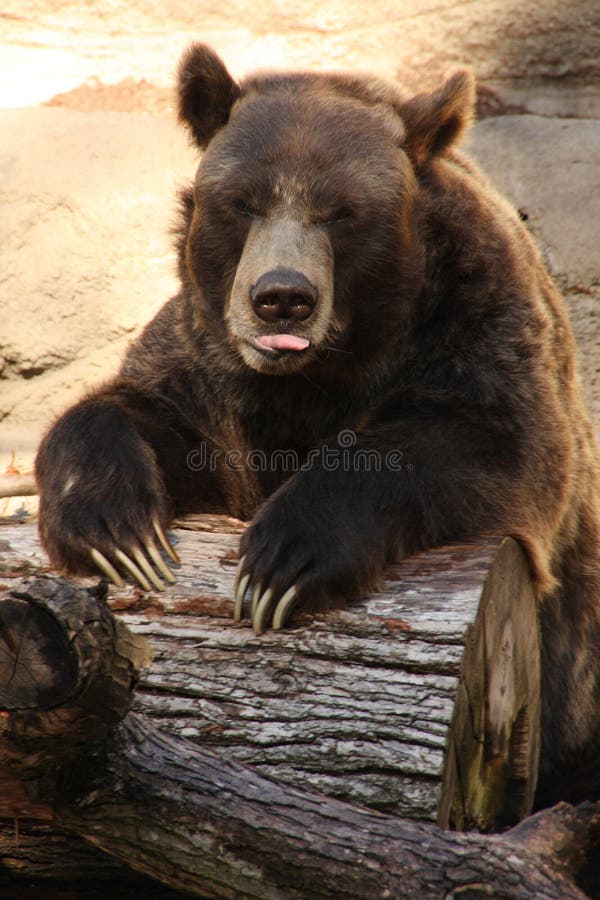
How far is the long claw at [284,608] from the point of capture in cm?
328

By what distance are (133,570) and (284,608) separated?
527 millimetres

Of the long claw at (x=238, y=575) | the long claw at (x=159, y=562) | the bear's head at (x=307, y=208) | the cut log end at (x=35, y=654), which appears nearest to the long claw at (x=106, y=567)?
the long claw at (x=159, y=562)

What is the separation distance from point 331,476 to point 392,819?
140cm

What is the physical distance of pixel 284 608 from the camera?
3.30 m

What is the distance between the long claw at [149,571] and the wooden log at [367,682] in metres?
0.05

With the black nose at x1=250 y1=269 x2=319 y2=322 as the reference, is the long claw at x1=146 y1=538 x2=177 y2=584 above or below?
below

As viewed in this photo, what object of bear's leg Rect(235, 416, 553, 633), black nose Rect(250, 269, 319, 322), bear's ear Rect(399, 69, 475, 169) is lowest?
bear's leg Rect(235, 416, 553, 633)

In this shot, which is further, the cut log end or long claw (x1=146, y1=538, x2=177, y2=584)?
long claw (x1=146, y1=538, x2=177, y2=584)

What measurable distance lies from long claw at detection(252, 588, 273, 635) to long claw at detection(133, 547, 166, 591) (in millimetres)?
362

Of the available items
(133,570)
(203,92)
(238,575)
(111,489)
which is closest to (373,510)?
(238,575)

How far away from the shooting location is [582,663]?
179 inches

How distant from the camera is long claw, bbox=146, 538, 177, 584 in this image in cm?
350

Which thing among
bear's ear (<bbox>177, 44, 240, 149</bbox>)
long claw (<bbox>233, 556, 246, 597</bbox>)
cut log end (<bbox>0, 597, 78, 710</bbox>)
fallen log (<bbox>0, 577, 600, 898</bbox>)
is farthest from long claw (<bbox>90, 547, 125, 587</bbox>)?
bear's ear (<bbox>177, 44, 240, 149</bbox>)

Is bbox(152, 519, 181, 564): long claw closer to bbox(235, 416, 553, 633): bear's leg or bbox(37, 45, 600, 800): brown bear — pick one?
bbox(37, 45, 600, 800): brown bear
